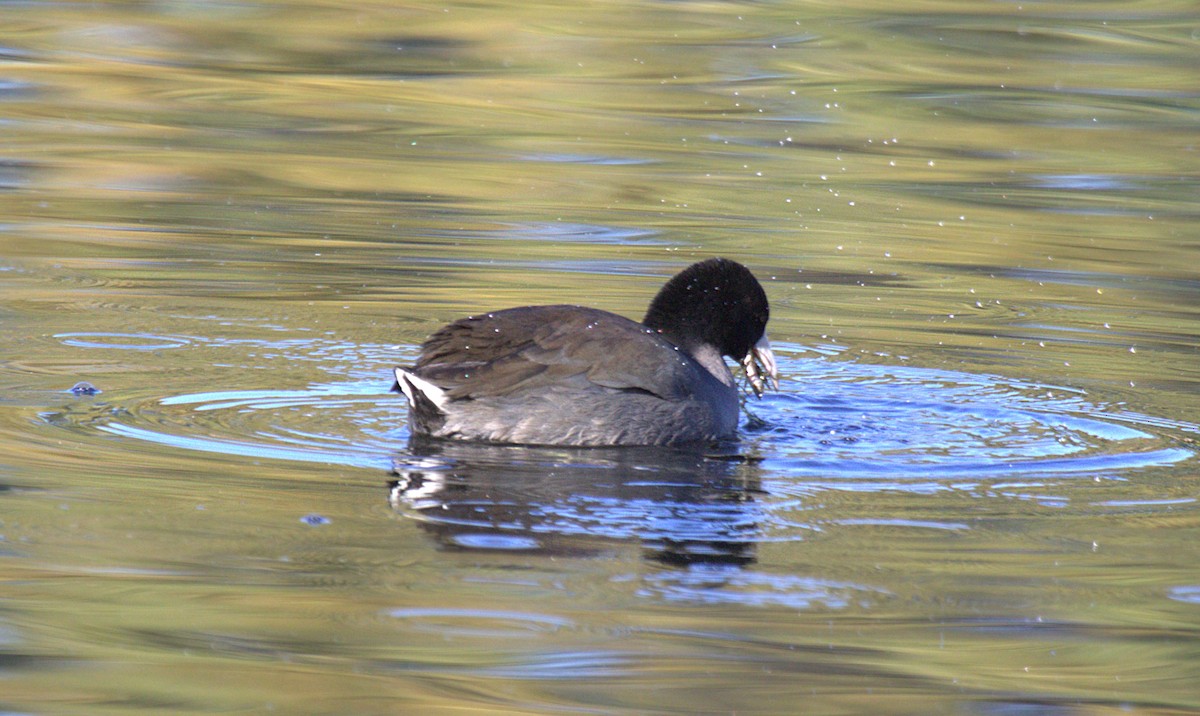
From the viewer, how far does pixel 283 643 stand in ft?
15.1

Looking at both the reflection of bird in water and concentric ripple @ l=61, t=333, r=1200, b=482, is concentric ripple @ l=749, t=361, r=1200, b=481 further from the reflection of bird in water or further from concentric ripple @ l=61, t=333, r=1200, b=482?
the reflection of bird in water

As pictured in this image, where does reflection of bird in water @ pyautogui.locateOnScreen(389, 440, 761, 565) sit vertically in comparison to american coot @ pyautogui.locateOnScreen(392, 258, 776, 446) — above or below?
below

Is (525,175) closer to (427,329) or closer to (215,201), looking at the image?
(215,201)

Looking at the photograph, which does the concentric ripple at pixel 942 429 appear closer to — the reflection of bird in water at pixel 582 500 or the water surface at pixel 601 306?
the water surface at pixel 601 306

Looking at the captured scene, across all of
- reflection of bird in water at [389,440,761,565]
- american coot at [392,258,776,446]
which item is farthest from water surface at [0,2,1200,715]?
american coot at [392,258,776,446]

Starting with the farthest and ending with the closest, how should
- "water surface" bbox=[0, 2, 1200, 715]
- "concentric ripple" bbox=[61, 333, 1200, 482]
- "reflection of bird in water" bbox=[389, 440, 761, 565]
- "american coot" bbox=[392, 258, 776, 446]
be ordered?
1. "american coot" bbox=[392, 258, 776, 446]
2. "concentric ripple" bbox=[61, 333, 1200, 482]
3. "reflection of bird in water" bbox=[389, 440, 761, 565]
4. "water surface" bbox=[0, 2, 1200, 715]

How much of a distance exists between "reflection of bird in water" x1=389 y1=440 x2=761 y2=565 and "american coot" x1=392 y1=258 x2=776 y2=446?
85 mm

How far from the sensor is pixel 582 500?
235 inches

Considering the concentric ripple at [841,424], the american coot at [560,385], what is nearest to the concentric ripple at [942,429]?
the concentric ripple at [841,424]

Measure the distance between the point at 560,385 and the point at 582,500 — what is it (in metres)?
0.96

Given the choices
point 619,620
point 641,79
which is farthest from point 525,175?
point 619,620

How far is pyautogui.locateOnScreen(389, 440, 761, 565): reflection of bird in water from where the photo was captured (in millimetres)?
5496

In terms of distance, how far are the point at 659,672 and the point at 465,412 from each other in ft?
8.06

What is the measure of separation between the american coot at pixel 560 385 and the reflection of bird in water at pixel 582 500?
8 cm
